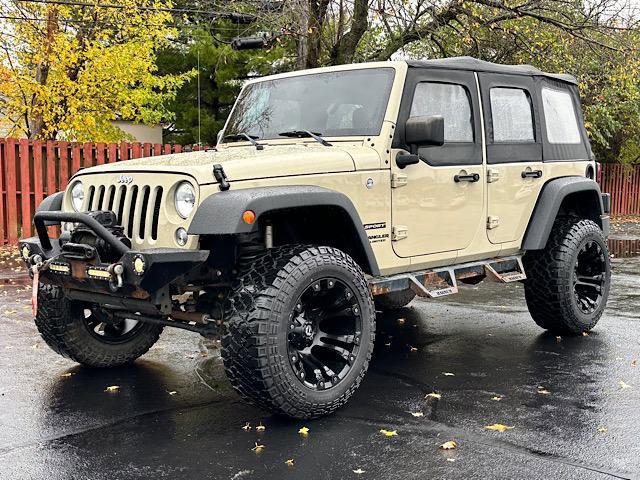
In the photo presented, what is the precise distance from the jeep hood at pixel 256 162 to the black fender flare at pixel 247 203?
13 centimetres

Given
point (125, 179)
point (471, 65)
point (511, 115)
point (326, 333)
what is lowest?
point (326, 333)

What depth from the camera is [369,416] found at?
14.9 feet

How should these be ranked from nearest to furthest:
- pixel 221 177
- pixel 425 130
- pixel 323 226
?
pixel 221 177, pixel 425 130, pixel 323 226

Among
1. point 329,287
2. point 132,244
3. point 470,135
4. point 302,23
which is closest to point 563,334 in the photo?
point 470,135

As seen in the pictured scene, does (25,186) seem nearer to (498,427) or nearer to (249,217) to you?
(249,217)

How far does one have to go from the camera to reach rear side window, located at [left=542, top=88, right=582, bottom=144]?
22.0 feet

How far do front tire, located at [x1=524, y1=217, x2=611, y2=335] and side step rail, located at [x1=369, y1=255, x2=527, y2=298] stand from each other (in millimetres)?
308

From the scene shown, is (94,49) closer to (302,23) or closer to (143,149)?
(143,149)

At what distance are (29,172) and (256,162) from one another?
11.0 meters

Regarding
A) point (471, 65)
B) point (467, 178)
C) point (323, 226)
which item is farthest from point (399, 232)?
point (471, 65)

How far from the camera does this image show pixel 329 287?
4.51m

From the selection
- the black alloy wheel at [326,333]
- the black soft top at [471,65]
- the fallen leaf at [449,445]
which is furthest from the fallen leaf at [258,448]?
the black soft top at [471,65]

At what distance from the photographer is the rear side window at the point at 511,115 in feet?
20.0

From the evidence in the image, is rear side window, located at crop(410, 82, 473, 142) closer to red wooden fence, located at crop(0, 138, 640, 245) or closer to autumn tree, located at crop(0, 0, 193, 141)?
red wooden fence, located at crop(0, 138, 640, 245)
